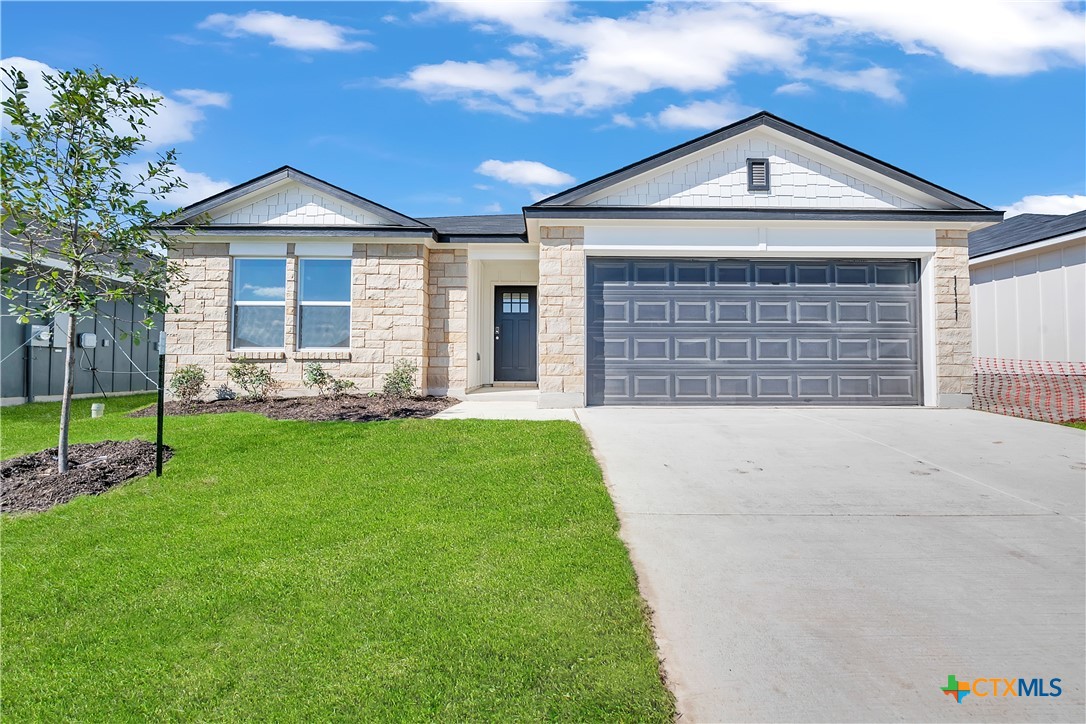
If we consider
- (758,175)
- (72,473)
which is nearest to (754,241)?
(758,175)

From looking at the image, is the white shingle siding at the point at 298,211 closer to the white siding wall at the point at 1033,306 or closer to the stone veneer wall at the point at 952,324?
the stone veneer wall at the point at 952,324

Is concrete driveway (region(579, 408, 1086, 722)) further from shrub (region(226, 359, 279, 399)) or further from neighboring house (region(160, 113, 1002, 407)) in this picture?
shrub (region(226, 359, 279, 399))

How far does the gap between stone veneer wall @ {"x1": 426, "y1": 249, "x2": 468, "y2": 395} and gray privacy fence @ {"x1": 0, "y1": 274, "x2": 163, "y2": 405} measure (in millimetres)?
4810

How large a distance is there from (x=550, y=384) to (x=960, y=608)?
7132mm

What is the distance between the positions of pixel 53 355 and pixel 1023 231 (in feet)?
68.2

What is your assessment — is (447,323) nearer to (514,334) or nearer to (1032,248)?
(514,334)

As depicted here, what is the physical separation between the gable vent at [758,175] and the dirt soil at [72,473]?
9.35 m

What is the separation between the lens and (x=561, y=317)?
32.7ft

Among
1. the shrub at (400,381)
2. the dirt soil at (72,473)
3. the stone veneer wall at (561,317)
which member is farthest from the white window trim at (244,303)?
the stone veneer wall at (561,317)

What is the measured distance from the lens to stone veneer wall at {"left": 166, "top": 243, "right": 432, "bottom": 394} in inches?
444

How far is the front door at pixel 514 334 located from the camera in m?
14.4

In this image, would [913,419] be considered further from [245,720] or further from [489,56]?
[245,720]

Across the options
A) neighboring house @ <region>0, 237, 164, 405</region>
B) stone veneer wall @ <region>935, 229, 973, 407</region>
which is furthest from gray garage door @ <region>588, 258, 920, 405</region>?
neighboring house @ <region>0, 237, 164, 405</region>

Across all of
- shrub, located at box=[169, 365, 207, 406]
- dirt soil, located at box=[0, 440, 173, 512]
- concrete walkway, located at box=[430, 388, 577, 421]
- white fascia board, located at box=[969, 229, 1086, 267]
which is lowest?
dirt soil, located at box=[0, 440, 173, 512]
